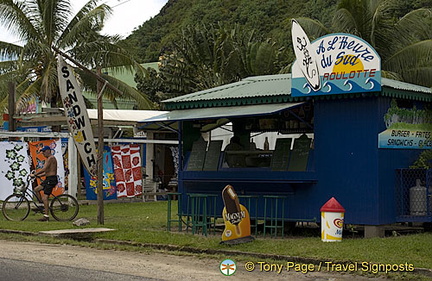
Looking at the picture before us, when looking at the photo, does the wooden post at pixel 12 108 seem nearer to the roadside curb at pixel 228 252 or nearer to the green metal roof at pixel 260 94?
the green metal roof at pixel 260 94

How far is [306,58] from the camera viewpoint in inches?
567

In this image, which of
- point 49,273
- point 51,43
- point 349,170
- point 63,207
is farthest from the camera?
point 51,43

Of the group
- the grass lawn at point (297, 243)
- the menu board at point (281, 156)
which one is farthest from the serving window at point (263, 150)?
the grass lawn at point (297, 243)

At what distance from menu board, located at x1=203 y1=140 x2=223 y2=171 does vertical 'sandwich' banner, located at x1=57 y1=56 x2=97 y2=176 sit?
2.79 m

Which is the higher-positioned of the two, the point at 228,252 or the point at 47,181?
the point at 47,181

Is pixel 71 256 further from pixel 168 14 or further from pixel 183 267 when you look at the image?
pixel 168 14

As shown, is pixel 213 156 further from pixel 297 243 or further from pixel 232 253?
pixel 232 253

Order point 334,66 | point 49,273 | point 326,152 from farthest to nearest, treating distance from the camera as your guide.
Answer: point 326,152, point 334,66, point 49,273

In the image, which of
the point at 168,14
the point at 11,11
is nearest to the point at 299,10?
the point at 168,14

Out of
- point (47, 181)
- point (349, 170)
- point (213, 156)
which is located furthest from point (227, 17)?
point (349, 170)

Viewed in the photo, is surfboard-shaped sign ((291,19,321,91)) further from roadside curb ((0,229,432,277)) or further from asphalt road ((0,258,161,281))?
asphalt road ((0,258,161,281))

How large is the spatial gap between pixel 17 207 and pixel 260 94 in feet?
24.7

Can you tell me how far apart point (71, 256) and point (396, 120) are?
22.2 feet

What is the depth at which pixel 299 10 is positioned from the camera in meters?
53.5
